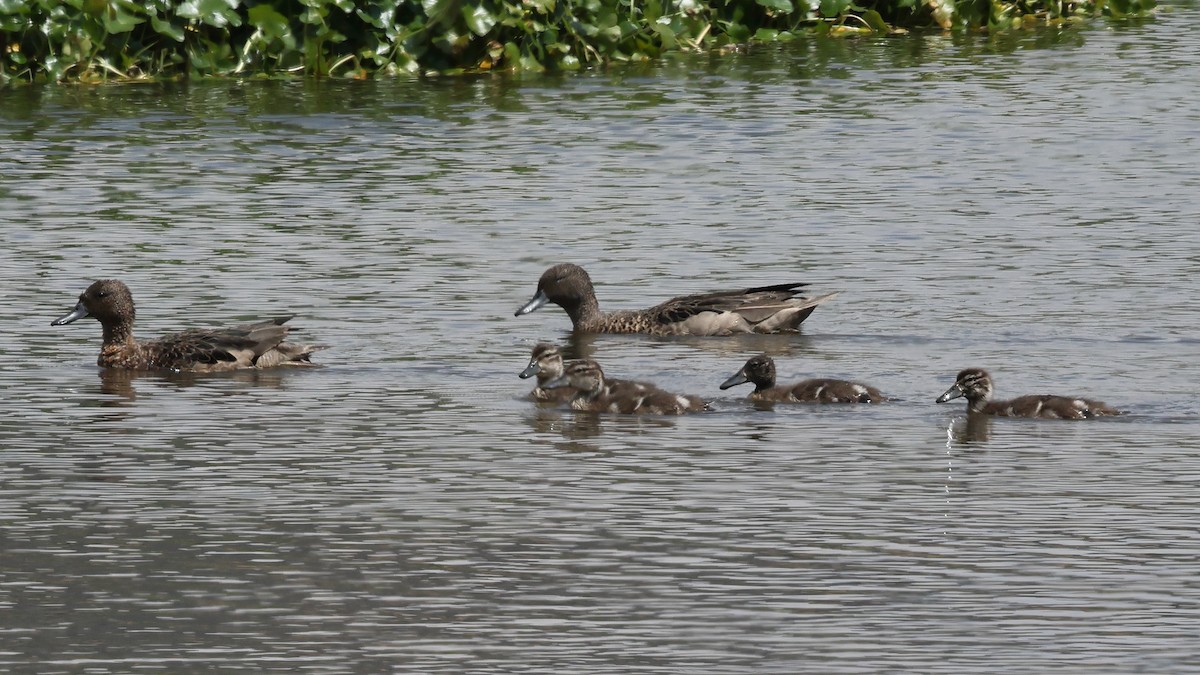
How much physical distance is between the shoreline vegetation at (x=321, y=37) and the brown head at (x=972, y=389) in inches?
598

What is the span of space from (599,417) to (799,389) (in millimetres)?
973

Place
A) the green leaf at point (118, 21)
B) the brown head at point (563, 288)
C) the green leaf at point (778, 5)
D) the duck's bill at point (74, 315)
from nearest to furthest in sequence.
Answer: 1. the duck's bill at point (74, 315)
2. the brown head at point (563, 288)
3. the green leaf at point (118, 21)
4. the green leaf at point (778, 5)

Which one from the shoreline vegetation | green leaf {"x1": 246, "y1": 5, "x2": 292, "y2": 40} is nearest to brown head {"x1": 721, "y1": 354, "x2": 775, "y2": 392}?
the shoreline vegetation

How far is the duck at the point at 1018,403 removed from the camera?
11.8 metres

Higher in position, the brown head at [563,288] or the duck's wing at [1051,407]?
the duck's wing at [1051,407]

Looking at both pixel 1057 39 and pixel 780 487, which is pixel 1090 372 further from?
pixel 1057 39

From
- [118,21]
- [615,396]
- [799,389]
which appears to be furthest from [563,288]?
[118,21]

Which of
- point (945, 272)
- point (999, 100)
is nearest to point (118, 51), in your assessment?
point (999, 100)

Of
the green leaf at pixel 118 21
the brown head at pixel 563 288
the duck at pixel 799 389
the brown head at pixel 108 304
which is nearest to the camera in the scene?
the duck at pixel 799 389

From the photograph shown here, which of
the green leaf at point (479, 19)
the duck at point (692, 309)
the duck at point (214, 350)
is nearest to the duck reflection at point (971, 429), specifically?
the duck at point (692, 309)

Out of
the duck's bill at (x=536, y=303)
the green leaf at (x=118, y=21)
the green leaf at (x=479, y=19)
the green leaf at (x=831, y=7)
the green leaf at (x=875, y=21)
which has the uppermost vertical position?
the green leaf at (x=118, y=21)

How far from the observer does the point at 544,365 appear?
504 inches

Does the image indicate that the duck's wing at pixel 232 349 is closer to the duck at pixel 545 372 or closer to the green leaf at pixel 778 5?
the duck at pixel 545 372

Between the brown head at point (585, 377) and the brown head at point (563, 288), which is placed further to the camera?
the brown head at point (563, 288)
